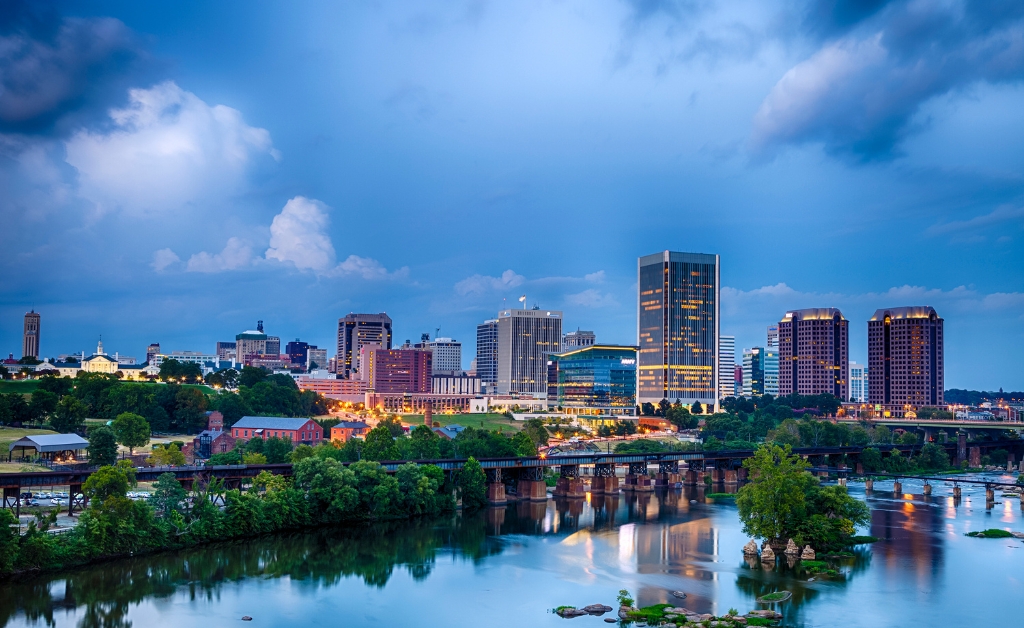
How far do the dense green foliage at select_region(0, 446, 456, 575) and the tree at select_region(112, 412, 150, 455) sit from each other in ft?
109

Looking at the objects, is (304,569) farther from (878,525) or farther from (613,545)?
(878,525)

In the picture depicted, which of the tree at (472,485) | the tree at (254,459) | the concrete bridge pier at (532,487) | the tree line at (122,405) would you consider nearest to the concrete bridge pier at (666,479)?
the concrete bridge pier at (532,487)

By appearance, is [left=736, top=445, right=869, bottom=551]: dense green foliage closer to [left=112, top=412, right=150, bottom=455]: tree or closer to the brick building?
[left=112, top=412, right=150, bottom=455]: tree

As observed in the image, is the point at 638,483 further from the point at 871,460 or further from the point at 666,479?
the point at 871,460

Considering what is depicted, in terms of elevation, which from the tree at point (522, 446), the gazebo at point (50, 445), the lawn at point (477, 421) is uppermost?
the gazebo at point (50, 445)

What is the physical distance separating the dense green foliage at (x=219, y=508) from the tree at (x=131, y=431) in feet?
109

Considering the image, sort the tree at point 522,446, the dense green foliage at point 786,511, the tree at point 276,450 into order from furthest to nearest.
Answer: the tree at point 522,446 < the tree at point 276,450 < the dense green foliage at point 786,511

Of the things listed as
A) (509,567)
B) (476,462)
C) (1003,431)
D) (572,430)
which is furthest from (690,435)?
(509,567)

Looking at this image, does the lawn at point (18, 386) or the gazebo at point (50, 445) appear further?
the lawn at point (18, 386)

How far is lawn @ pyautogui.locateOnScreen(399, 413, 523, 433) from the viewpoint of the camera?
165413 millimetres

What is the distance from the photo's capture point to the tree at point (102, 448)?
85.1m

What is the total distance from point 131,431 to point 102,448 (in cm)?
1117

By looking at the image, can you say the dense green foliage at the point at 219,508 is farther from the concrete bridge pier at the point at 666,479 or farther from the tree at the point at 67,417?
the tree at the point at 67,417

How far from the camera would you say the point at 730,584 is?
51031 millimetres
